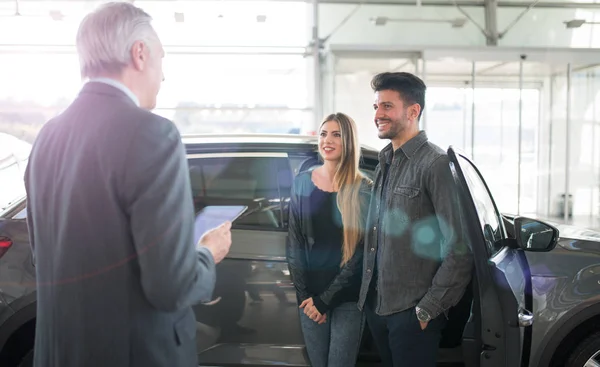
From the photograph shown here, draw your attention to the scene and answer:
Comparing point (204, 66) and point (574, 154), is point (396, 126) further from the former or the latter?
point (574, 154)

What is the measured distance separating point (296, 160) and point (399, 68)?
727 cm

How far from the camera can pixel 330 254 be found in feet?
8.20

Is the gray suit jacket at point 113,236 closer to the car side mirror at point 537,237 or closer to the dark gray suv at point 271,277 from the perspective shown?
the dark gray suv at point 271,277

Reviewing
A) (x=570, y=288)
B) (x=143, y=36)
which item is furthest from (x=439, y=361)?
(x=143, y=36)

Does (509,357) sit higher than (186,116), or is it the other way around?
(186,116)

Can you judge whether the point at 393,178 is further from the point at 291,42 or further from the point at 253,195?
the point at 291,42

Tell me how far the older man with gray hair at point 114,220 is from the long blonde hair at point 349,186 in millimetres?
1288

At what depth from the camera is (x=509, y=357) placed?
6.63ft

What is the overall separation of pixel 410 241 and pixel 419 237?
0.13ft

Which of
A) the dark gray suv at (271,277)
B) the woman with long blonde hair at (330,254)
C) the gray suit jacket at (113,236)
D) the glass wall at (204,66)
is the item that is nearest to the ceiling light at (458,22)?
the glass wall at (204,66)

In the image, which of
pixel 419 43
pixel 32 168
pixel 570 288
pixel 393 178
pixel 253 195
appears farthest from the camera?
pixel 419 43

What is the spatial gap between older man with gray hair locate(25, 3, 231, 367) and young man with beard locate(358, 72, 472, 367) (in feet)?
3.36

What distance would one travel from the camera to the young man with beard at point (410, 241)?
195 cm

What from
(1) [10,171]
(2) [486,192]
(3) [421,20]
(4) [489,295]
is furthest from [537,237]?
(3) [421,20]
